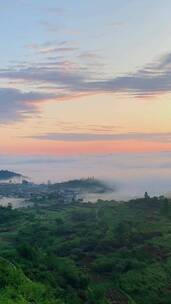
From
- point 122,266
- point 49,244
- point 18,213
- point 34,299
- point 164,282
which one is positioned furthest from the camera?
point 18,213

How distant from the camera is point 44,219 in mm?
115875

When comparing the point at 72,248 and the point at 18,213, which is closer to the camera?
the point at 72,248

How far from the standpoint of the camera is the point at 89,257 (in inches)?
2840

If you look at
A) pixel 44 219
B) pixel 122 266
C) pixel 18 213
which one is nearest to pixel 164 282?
pixel 122 266

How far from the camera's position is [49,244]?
272 ft

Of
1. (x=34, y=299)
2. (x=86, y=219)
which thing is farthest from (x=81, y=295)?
(x=86, y=219)

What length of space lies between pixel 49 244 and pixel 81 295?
120 ft

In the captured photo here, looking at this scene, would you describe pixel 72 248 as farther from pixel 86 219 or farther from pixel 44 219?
Answer: pixel 44 219

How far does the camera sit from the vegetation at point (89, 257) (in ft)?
137

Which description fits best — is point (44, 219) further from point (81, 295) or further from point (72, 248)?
point (81, 295)

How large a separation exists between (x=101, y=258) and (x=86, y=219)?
39.5 metres

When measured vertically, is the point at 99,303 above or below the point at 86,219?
below

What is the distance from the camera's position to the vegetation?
41.7m

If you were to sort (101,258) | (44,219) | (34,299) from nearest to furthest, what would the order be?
(34,299) → (101,258) → (44,219)
